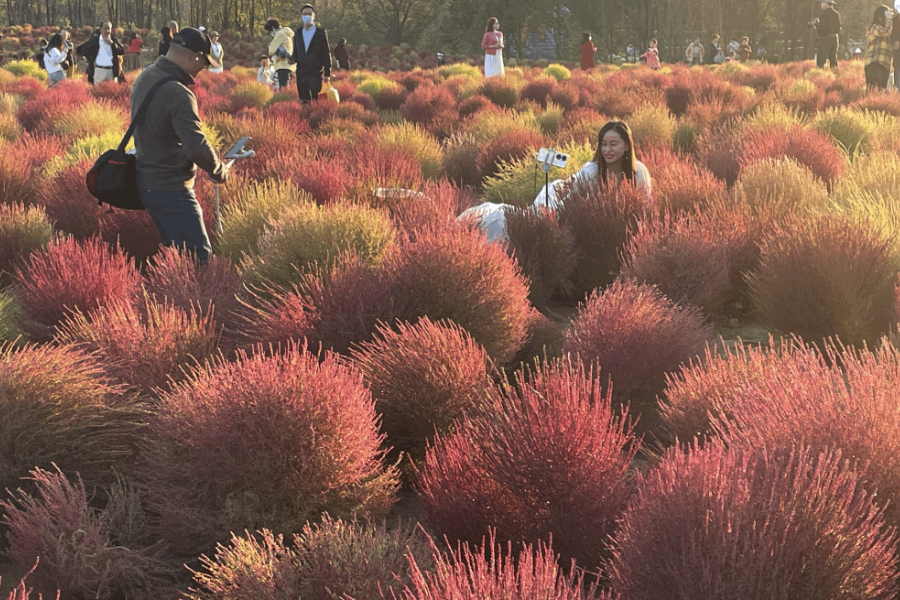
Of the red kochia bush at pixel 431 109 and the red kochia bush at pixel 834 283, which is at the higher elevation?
the red kochia bush at pixel 431 109

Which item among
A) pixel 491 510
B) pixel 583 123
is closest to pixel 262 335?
pixel 491 510

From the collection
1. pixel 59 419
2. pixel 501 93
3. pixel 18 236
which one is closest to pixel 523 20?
pixel 501 93

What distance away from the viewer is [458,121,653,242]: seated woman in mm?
7016

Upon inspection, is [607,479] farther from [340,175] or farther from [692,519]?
[340,175]

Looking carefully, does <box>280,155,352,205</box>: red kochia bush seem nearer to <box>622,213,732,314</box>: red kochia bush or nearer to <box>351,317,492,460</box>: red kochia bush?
<box>622,213,732,314</box>: red kochia bush

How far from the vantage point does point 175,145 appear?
5895 mm

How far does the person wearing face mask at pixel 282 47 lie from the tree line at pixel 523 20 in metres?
30.9

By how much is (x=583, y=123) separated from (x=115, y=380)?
9.63 meters

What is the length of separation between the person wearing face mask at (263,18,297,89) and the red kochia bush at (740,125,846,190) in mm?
10660

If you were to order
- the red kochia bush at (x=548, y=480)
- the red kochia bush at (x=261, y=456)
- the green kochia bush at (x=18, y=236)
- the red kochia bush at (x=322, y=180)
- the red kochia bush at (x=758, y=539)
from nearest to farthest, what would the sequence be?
the red kochia bush at (x=758, y=539) → the red kochia bush at (x=548, y=480) → the red kochia bush at (x=261, y=456) → the green kochia bush at (x=18, y=236) → the red kochia bush at (x=322, y=180)

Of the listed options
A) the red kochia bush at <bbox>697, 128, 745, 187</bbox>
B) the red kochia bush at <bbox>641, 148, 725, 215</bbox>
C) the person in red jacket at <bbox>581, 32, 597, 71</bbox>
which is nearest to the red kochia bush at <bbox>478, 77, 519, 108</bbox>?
the red kochia bush at <bbox>697, 128, 745, 187</bbox>

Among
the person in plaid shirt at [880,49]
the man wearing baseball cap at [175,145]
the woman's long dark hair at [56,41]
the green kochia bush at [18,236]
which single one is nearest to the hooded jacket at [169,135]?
the man wearing baseball cap at [175,145]

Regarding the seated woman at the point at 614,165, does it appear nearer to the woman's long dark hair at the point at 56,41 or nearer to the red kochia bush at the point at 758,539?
the red kochia bush at the point at 758,539

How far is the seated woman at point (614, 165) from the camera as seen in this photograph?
7.04m
